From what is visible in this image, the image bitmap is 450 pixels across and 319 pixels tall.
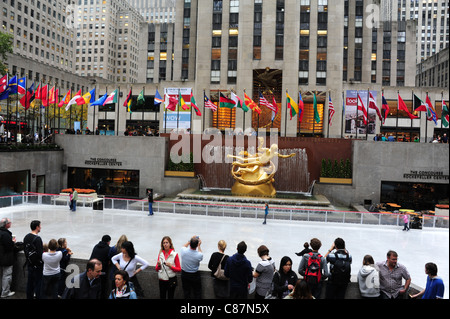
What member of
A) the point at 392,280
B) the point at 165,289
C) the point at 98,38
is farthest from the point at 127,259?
the point at 98,38

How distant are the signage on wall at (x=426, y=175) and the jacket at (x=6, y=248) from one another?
2658 cm

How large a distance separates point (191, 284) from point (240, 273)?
3.47 feet

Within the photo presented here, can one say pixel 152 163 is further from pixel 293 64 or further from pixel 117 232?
pixel 293 64

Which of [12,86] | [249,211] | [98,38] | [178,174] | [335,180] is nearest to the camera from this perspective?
[249,211]

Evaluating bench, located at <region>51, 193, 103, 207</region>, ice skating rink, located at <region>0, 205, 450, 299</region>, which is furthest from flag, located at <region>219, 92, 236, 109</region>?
bench, located at <region>51, 193, 103, 207</region>

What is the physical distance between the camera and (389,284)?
20.0 ft

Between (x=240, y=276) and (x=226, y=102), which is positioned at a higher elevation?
(x=226, y=102)

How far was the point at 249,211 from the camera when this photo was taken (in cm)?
1908

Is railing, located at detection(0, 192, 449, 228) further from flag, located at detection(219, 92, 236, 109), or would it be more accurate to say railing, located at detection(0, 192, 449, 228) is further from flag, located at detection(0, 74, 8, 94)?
flag, located at detection(219, 92, 236, 109)

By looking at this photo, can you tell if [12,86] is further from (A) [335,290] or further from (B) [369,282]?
(B) [369,282]

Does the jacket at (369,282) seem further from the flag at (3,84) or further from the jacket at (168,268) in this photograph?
the flag at (3,84)

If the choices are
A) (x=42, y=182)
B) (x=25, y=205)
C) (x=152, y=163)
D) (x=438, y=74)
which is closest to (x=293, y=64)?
(x=152, y=163)
